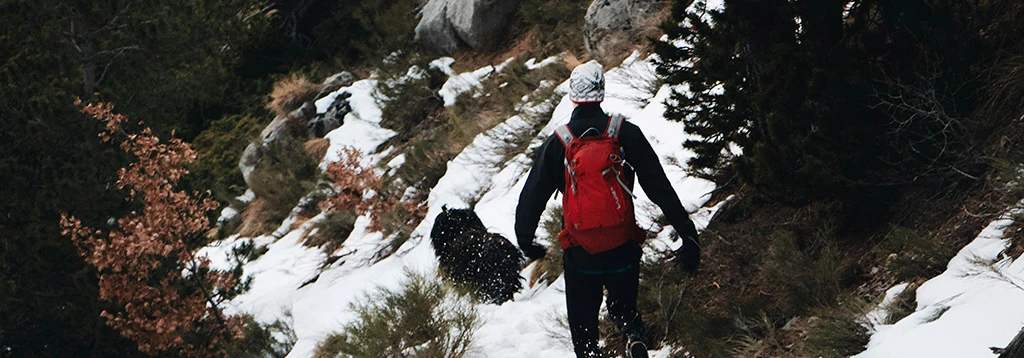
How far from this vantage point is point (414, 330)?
557 cm

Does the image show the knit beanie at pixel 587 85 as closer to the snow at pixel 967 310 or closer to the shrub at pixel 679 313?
the shrub at pixel 679 313

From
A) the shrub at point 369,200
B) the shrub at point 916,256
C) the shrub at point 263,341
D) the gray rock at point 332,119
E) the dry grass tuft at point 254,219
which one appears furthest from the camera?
the gray rock at point 332,119

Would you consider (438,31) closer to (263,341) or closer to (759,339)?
(263,341)

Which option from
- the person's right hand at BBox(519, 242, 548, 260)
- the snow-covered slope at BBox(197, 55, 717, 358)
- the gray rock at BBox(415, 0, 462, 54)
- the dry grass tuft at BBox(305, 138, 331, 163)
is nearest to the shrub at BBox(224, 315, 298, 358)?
the snow-covered slope at BBox(197, 55, 717, 358)

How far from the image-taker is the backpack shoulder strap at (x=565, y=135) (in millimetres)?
3729

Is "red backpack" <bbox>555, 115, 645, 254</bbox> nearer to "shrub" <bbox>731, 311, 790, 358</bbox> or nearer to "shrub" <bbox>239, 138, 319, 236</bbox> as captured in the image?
"shrub" <bbox>731, 311, 790, 358</bbox>

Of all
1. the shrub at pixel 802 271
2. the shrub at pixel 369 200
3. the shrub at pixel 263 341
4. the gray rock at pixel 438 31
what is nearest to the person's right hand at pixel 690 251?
the shrub at pixel 802 271

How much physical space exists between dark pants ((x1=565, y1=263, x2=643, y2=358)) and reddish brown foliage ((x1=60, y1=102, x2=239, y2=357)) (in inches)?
238

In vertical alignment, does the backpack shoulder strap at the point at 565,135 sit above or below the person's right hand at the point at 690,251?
above

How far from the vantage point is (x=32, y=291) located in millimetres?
10086

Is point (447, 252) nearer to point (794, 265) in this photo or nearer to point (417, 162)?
point (794, 265)

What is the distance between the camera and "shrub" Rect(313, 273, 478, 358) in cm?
536

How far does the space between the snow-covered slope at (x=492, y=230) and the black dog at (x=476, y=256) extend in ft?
0.40

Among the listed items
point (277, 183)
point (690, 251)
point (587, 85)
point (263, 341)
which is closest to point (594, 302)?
point (690, 251)
